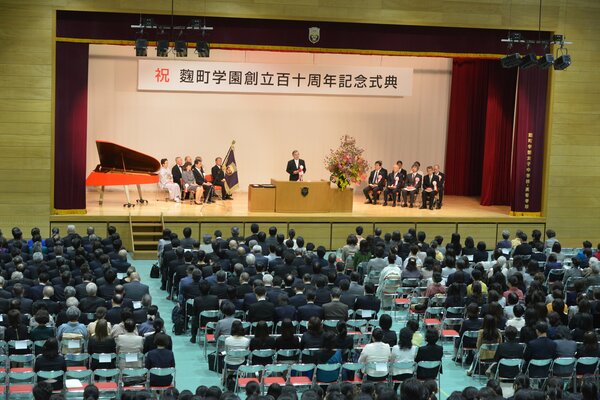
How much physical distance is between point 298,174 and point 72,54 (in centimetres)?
601

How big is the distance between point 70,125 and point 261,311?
29.2ft

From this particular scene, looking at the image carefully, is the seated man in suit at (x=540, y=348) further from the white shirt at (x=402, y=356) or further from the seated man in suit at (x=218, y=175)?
the seated man in suit at (x=218, y=175)

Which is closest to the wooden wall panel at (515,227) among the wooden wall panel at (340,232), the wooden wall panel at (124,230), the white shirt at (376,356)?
the wooden wall panel at (340,232)

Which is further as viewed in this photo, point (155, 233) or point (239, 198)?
point (239, 198)

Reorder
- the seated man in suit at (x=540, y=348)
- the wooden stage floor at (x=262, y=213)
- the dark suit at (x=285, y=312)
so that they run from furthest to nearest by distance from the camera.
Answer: the wooden stage floor at (x=262, y=213) < the dark suit at (x=285, y=312) < the seated man in suit at (x=540, y=348)

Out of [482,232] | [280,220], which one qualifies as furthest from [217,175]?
[482,232]

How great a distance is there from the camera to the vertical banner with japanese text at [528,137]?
21531 mm

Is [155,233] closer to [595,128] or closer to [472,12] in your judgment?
[472,12]

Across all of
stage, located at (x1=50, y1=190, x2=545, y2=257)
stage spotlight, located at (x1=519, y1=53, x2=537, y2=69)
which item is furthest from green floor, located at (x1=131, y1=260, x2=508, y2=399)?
stage spotlight, located at (x1=519, y1=53, x2=537, y2=69)

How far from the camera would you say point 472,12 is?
2086 cm

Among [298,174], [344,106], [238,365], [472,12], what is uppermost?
[472,12]

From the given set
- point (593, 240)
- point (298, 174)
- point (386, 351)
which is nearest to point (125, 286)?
point (386, 351)

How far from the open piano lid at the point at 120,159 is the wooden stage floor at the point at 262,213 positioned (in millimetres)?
833

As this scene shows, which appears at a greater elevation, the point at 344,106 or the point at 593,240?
the point at 344,106
